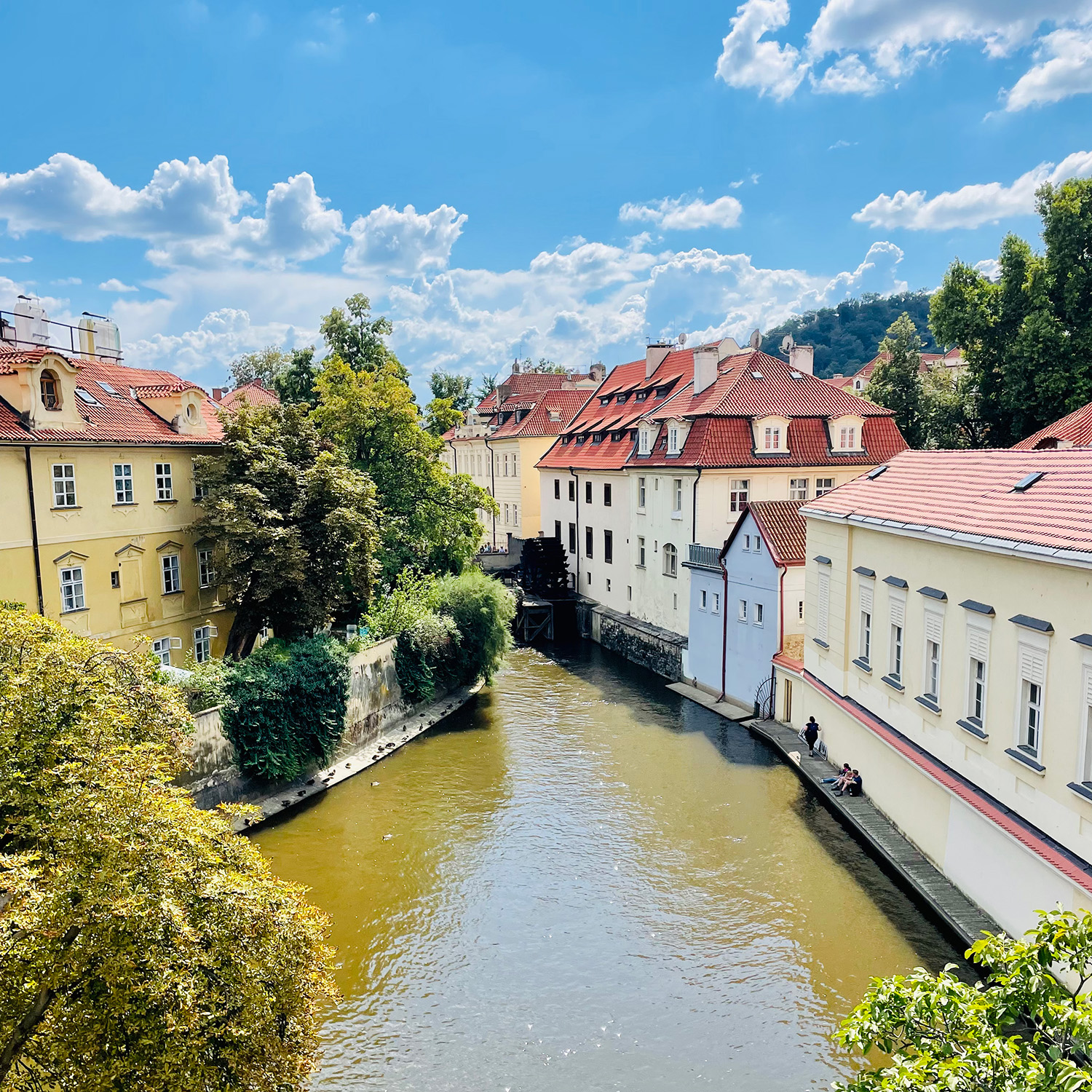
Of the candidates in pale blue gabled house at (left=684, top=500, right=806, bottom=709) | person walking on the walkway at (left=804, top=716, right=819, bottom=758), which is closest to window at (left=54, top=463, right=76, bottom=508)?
pale blue gabled house at (left=684, top=500, right=806, bottom=709)

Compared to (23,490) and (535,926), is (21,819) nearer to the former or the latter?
(535,926)

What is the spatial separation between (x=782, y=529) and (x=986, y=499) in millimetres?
8547

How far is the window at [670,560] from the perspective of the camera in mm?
29141

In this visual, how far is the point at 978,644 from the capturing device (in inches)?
485

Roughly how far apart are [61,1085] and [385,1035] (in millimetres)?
6381

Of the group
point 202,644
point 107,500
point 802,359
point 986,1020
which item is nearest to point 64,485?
point 107,500

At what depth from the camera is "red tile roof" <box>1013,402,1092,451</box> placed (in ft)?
77.6

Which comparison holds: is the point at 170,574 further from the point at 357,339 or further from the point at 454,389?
the point at 454,389

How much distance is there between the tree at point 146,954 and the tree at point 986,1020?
3.97 metres

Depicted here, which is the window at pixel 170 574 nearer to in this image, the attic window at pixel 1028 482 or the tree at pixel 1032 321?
the attic window at pixel 1028 482

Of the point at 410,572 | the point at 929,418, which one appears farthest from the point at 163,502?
the point at 929,418

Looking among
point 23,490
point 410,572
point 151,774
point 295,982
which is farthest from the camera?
point 410,572

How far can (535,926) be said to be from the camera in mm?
13703

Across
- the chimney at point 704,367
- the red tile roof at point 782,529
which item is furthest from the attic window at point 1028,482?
the chimney at point 704,367
